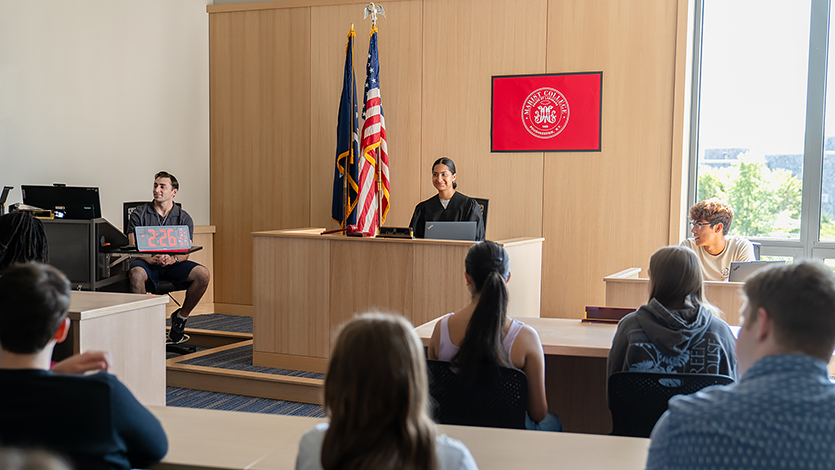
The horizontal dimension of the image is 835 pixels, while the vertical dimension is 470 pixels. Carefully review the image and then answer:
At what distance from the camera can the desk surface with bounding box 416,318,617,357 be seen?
2426 millimetres

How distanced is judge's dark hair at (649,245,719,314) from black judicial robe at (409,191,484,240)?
296 cm

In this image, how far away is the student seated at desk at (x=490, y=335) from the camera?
2.05 metres

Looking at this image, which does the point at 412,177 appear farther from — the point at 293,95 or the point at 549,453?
the point at 549,453

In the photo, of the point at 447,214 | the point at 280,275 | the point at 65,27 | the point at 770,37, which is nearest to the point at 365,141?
the point at 447,214

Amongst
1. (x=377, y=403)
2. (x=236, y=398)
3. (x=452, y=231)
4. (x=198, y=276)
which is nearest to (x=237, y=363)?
(x=236, y=398)

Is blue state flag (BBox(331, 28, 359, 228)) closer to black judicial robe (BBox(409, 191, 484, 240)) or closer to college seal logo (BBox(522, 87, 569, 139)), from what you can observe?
black judicial robe (BBox(409, 191, 484, 240))

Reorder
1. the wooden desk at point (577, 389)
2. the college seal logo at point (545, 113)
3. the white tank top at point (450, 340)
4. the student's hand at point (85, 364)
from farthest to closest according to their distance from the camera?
the college seal logo at point (545, 113) → the wooden desk at point (577, 389) → the white tank top at point (450, 340) → the student's hand at point (85, 364)

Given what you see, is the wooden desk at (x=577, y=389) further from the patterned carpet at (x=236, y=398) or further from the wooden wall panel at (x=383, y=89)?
the wooden wall panel at (x=383, y=89)

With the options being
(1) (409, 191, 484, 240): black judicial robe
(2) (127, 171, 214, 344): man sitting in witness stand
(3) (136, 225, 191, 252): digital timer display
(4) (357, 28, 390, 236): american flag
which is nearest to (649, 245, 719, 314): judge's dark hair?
(1) (409, 191, 484, 240): black judicial robe

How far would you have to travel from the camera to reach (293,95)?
22.0 feet

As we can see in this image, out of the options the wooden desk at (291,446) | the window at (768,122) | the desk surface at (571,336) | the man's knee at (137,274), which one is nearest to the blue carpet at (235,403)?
the man's knee at (137,274)

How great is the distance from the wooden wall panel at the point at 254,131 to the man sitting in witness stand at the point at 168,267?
4.88ft

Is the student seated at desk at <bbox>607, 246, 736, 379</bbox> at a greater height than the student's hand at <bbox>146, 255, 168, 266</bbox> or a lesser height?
greater

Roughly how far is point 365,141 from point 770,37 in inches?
138
